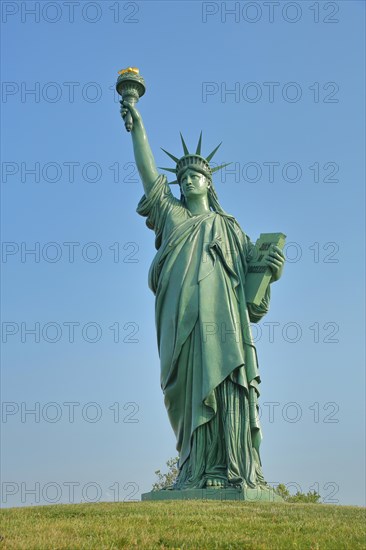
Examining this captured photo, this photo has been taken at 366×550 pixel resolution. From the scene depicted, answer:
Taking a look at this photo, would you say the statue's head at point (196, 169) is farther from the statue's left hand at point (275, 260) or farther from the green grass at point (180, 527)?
the green grass at point (180, 527)

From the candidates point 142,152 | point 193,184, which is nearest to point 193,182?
point 193,184

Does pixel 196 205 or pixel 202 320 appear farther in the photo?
pixel 196 205

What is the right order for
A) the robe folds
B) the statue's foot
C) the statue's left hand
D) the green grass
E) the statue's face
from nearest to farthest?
the green grass, the statue's foot, the robe folds, the statue's left hand, the statue's face

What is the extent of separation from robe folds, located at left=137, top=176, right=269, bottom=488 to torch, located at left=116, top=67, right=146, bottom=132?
1989 millimetres

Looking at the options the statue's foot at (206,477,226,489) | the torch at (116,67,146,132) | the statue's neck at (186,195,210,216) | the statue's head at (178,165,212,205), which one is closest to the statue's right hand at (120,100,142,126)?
the torch at (116,67,146,132)

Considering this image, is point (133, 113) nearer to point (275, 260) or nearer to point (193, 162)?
point (193, 162)

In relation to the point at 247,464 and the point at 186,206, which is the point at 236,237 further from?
the point at 247,464

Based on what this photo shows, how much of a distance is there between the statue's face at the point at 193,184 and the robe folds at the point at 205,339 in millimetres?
387

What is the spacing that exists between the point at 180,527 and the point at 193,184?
9.00 metres

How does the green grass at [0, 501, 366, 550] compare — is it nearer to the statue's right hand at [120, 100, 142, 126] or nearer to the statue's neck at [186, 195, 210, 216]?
the statue's neck at [186, 195, 210, 216]

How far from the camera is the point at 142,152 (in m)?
15.4

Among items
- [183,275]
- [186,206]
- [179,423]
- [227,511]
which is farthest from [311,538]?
[186,206]

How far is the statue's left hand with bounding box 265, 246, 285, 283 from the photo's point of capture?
14422mm

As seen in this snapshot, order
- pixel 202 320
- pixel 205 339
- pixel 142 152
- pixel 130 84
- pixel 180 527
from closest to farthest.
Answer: pixel 180 527 → pixel 205 339 → pixel 202 320 → pixel 142 152 → pixel 130 84
